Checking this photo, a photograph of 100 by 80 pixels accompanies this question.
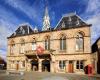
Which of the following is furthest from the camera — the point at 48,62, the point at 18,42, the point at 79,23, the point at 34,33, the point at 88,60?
the point at 18,42

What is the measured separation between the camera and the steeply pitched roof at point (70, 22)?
132 ft

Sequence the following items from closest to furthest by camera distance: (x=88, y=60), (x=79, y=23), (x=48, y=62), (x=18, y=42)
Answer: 1. (x=88, y=60)
2. (x=79, y=23)
3. (x=48, y=62)
4. (x=18, y=42)

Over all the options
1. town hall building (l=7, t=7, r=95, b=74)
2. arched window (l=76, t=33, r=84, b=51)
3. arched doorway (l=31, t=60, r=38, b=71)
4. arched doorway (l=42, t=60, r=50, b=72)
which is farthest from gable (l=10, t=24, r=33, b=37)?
arched window (l=76, t=33, r=84, b=51)

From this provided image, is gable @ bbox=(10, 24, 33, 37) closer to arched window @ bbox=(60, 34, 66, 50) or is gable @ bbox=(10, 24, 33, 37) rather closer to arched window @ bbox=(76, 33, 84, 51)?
arched window @ bbox=(60, 34, 66, 50)

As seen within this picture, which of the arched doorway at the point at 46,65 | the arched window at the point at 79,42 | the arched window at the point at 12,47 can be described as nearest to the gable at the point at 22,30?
the arched window at the point at 12,47

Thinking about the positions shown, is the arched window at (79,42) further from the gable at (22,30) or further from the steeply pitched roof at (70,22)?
the gable at (22,30)

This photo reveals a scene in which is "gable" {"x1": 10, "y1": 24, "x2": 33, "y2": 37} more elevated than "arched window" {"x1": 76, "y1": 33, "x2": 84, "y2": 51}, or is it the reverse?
"gable" {"x1": 10, "y1": 24, "x2": 33, "y2": 37}

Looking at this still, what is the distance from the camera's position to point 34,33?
4659 cm

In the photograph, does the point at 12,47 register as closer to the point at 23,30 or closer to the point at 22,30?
the point at 22,30

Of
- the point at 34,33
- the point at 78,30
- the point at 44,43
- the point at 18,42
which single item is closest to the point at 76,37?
the point at 78,30

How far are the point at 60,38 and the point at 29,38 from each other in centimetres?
972

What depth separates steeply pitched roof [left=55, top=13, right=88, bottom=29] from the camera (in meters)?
40.2

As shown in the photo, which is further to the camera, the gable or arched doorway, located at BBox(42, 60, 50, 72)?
the gable

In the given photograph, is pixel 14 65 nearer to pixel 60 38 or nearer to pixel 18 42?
pixel 18 42
